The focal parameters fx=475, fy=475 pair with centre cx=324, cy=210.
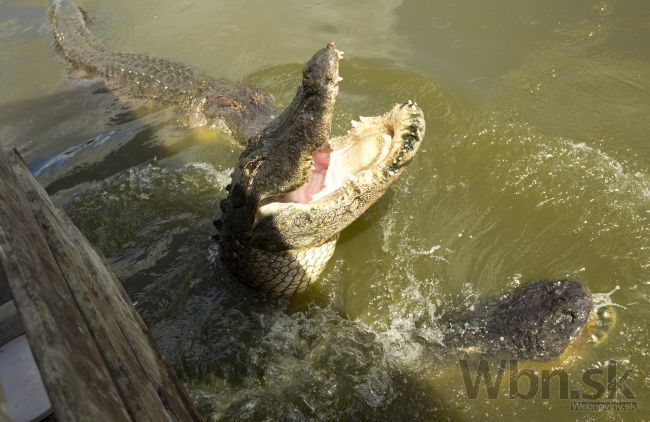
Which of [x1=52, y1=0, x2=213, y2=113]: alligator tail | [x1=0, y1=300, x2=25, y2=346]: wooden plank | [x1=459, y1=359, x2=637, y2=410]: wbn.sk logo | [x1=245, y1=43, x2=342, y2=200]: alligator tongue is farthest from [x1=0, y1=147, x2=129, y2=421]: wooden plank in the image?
[x1=52, y1=0, x2=213, y2=113]: alligator tail

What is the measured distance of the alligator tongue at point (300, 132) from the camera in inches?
94.1

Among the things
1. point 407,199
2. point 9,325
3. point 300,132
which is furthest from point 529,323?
point 9,325

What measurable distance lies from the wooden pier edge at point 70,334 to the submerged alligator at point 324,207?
1.09 m

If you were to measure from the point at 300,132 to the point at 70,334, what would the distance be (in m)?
1.66

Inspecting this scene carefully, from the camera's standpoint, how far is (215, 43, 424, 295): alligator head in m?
2.56

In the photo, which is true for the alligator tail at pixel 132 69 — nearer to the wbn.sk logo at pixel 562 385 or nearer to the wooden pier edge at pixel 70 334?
the wooden pier edge at pixel 70 334

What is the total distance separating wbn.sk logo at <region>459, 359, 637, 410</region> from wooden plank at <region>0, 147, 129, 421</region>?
2.03m

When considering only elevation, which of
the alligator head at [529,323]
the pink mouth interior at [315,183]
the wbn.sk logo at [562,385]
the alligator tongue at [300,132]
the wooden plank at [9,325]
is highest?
the alligator tongue at [300,132]

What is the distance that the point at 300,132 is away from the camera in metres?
2.59

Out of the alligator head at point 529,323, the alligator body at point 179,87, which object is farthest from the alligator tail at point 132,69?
the alligator head at point 529,323

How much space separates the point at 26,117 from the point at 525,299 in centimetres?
588

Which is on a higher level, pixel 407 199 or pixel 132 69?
pixel 132 69

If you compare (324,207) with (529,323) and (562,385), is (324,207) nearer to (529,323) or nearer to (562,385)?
(529,323)

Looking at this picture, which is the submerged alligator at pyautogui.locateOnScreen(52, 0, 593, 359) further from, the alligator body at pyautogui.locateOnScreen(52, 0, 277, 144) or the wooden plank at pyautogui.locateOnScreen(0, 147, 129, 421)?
the alligator body at pyautogui.locateOnScreen(52, 0, 277, 144)
